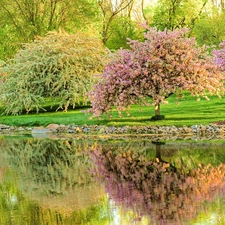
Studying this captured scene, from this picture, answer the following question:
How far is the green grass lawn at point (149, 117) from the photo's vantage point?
25.5 meters

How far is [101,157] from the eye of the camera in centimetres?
1697

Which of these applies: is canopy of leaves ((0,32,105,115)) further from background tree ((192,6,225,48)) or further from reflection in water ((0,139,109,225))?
background tree ((192,6,225,48))

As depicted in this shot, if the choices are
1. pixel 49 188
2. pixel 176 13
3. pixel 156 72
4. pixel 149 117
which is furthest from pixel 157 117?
pixel 176 13

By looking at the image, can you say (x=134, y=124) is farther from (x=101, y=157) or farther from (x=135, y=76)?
(x=101, y=157)

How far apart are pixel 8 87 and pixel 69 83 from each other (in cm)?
380

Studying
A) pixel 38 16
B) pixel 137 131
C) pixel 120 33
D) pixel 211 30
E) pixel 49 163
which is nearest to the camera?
pixel 49 163

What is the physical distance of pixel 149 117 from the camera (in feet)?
88.2

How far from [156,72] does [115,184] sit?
12.3 meters

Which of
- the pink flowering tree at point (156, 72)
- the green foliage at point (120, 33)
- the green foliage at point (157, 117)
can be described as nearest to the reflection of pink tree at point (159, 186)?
the pink flowering tree at point (156, 72)

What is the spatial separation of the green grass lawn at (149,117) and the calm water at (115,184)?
5138mm

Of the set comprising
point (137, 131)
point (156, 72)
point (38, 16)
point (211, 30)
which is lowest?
point (137, 131)

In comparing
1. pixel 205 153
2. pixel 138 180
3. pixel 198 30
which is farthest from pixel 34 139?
pixel 198 30

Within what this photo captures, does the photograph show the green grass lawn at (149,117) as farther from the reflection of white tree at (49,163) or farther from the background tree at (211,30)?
the background tree at (211,30)

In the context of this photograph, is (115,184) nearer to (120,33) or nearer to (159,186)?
(159,186)
